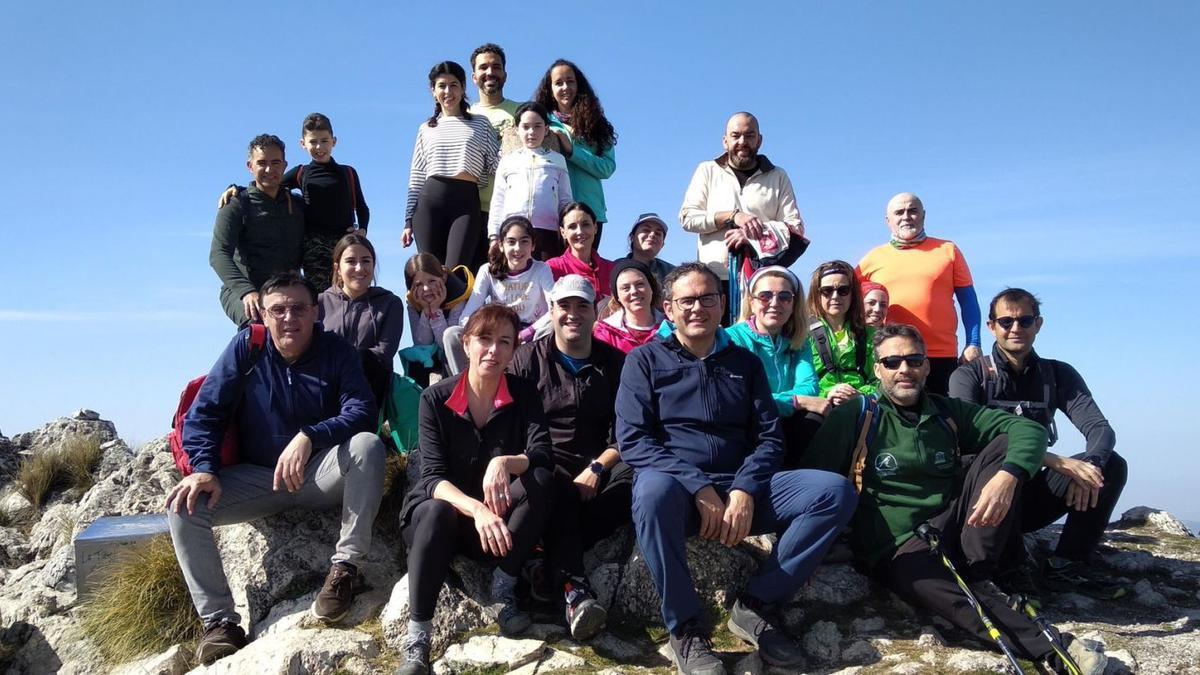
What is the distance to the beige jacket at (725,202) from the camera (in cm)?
952

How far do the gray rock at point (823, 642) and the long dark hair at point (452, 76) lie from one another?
6831mm

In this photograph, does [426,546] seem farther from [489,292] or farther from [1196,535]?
[1196,535]

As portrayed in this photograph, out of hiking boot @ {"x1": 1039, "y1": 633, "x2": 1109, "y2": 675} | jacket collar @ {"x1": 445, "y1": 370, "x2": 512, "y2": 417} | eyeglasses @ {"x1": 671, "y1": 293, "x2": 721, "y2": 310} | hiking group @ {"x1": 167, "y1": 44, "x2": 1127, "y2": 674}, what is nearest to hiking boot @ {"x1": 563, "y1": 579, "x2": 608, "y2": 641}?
hiking group @ {"x1": 167, "y1": 44, "x2": 1127, "y2": 674}

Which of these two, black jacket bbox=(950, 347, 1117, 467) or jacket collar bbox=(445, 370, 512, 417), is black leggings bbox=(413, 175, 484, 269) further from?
black jacket bbox=(950, 347, 1117, 467)

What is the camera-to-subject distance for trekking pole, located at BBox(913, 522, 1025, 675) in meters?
A: 5.39

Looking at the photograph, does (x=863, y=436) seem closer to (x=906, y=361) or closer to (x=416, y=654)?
(x=906, y=361)

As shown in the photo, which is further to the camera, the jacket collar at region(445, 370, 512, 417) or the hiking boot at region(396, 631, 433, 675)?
the jacket collar at region(445, 370, 512, 417)

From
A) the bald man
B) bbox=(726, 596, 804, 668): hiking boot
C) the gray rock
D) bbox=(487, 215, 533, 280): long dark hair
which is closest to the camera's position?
bbox=(726, 596, 804, 668): hiking boot

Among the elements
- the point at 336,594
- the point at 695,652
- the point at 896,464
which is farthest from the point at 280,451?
the point at 896,464

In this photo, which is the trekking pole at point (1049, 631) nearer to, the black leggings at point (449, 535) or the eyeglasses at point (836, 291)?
the eyeglasses at point (836, 291)

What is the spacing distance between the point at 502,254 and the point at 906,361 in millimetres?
4317

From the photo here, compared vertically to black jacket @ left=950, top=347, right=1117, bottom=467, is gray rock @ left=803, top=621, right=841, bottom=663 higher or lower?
lower

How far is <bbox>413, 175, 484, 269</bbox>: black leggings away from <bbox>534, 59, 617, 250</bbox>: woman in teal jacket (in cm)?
122

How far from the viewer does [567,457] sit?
6613 millimetres
